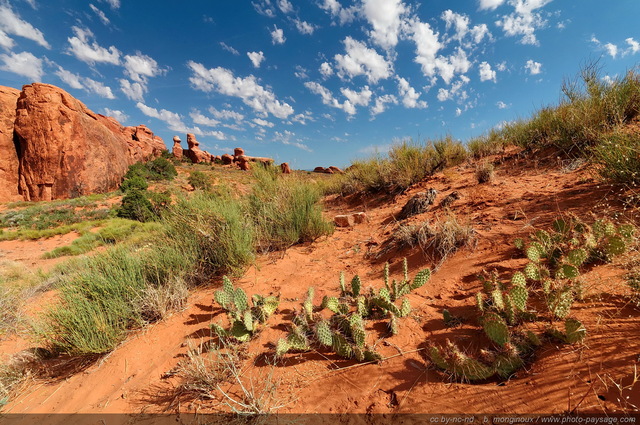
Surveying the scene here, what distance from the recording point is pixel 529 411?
1.27 metres

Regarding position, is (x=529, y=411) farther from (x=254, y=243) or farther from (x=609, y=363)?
(x=254, y=243)

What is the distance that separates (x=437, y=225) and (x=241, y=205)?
11.6 ft

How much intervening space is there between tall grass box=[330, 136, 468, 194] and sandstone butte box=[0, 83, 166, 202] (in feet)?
65.9

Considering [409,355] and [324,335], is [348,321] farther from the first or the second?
[409,355]

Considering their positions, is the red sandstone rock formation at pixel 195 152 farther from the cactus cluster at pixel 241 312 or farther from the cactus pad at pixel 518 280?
the cactus pad at pixel 518 280

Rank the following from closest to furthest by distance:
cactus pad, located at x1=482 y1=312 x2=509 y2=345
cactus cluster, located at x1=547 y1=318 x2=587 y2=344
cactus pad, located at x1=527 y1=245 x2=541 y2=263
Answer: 1. cactus cluster, located at x1=547 y1=318 x2=587 y2=344
2. cactus pad, located at x1=482 y1=312 x2=509 y2=345
3. cactus pad, located at x1=527 y1=245 x2=541 y2=263

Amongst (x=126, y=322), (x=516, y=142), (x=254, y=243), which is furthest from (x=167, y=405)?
(x=516, y=142)

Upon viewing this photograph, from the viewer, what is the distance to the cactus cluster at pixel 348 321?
2.00 m

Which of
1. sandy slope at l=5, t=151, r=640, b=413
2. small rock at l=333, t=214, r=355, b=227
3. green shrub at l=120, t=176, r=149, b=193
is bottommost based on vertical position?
A: sandy slope at l=5, t=151, r=640, b=413

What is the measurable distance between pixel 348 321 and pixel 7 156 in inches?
1007

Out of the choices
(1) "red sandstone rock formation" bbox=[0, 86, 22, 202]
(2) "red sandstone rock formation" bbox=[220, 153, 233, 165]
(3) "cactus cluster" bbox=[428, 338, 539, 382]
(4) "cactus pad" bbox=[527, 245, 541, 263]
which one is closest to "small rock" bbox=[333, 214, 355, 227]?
(4) "cactus pad" bbox=[527, 245, 541, 263]

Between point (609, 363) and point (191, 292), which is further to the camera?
point (191, 292)

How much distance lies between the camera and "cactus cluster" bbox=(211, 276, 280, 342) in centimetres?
235

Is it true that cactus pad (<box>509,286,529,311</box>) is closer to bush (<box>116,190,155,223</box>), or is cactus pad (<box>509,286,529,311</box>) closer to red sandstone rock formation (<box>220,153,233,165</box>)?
bush (<box>116,190,155,223</box>)
